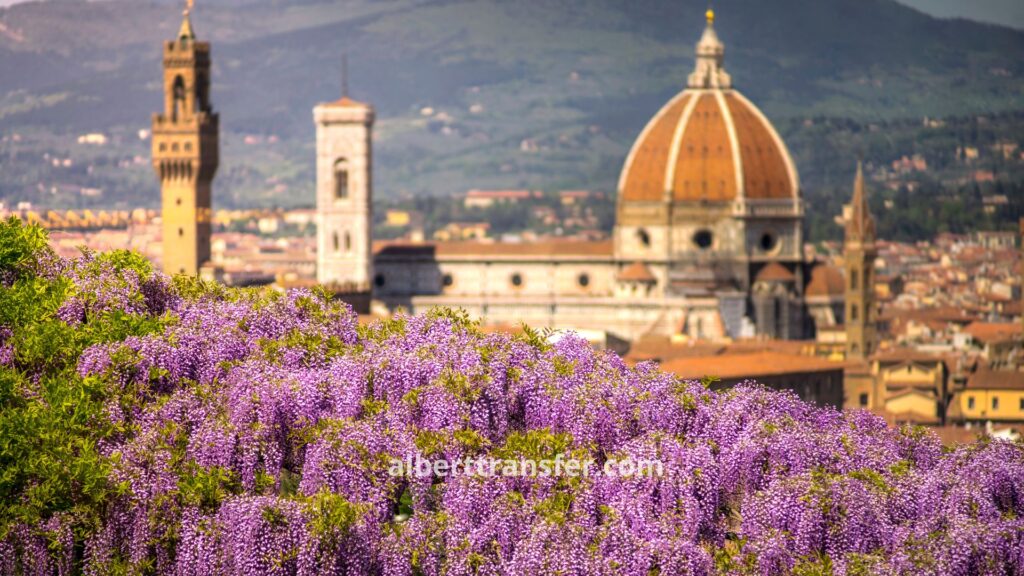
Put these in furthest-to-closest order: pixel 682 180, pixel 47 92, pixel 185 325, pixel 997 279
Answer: pixel 47 92 → pixel 997 279 → pixel 682 180 → pixel 185 325

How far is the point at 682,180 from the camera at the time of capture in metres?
110

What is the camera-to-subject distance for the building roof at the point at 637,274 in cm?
10588

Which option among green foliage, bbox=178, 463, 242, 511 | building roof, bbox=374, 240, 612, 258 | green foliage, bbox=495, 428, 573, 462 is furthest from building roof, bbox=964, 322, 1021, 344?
green foliage, bbox=178, 463, 242, 511

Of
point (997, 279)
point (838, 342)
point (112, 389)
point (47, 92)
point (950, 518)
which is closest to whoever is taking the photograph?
point (950, 518)

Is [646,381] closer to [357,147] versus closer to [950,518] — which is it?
[950,518]

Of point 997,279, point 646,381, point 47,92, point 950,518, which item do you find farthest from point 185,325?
point 47,92

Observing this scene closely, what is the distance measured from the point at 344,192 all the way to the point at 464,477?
8020 cm

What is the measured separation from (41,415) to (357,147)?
259 feet

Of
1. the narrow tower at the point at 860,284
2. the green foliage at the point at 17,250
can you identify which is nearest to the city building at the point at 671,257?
the narrow tower at the point at 860,284

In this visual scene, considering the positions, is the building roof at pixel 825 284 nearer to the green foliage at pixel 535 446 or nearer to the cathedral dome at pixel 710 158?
the cathedral dome at pixel 710 158

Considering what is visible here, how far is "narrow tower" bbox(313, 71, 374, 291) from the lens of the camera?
344 ft

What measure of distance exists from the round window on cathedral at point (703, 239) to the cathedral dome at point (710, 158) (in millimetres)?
1371

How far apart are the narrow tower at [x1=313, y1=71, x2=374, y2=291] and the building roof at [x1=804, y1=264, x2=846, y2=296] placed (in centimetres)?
1699

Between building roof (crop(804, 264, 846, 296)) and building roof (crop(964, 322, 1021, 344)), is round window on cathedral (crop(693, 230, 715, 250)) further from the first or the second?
building roof (crop(964, 322, 1021, 344))
